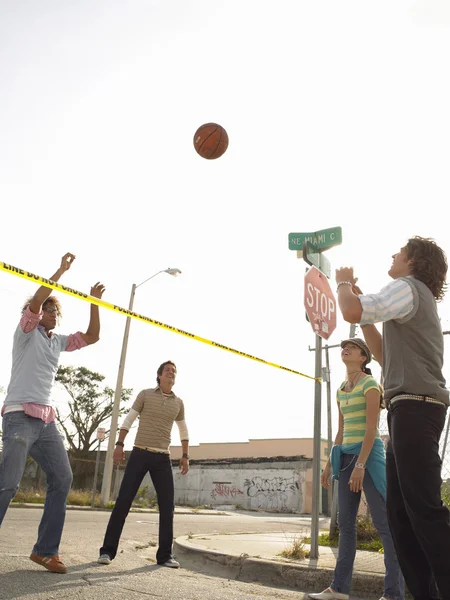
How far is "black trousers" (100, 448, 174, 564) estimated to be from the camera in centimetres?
542

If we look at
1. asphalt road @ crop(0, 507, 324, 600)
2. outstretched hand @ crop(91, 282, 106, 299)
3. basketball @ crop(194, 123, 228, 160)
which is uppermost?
basketball @ crop(194, 123, 228, 160)

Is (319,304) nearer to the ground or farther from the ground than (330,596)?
farther from the ground

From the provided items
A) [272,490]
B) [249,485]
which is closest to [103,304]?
[272,490]

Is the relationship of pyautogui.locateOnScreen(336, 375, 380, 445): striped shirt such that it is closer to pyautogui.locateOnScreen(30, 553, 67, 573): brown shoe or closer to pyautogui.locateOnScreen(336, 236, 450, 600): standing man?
pyautogui.locateOnScreen(336, 236, 450, 600): standing man

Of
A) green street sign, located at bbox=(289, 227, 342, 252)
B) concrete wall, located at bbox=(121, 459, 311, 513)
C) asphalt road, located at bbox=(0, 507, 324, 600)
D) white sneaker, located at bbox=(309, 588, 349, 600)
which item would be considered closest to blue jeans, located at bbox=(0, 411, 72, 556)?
asphalt road, located at bbox=(0, 507, 324, 600)

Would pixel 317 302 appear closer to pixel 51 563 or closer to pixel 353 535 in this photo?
pixel 353 535

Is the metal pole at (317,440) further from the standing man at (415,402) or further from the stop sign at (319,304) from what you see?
the standing man at (415,402)

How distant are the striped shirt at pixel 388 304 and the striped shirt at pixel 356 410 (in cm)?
171

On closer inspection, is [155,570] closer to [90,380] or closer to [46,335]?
[46,335]

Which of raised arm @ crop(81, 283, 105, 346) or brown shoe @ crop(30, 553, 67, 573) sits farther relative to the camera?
raised arm @ crop(81, 283, 105, 346)

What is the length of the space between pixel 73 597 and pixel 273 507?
36299 millimetres

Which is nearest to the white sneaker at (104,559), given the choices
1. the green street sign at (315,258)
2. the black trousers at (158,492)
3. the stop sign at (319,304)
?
the black trousers at (158,492)

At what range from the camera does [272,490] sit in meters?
38.0

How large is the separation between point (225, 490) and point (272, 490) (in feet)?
12.7
